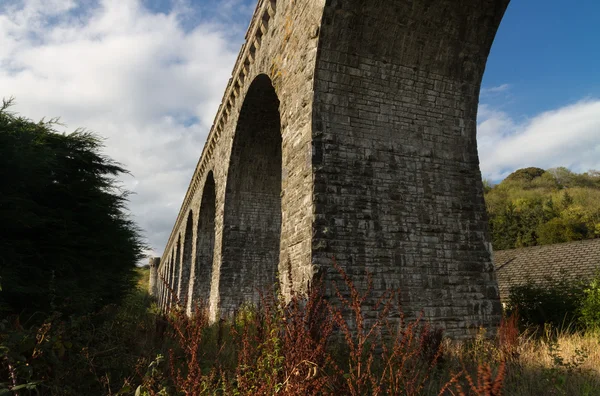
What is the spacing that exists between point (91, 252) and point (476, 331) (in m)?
6.92

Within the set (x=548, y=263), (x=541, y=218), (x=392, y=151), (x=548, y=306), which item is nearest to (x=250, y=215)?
(x=392, y=151)

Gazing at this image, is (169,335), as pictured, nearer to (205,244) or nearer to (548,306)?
(548,306)

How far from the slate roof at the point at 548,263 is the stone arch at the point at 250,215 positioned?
6776 mm

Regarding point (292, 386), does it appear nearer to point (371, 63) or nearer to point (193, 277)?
point (371, 63)

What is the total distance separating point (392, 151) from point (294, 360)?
4809mm

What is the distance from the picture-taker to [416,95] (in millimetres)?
7473

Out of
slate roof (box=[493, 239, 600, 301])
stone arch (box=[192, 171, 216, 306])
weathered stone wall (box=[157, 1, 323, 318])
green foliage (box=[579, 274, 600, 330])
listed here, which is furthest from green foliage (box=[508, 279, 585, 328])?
stone arch (box=[192, 171, 216, 306])

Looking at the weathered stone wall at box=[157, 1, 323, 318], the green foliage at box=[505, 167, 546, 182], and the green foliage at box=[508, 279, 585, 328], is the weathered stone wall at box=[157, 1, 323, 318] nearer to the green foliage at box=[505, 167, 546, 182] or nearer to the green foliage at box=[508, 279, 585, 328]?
the green foliage at box=[508, 279, 585, 328]

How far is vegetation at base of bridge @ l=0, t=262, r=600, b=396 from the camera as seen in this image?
9.82ft

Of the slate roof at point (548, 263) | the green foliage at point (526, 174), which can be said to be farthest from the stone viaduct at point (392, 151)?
the green foliage at point (526, 174)

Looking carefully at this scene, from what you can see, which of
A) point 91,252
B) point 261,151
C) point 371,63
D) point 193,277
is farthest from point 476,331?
point 193,277

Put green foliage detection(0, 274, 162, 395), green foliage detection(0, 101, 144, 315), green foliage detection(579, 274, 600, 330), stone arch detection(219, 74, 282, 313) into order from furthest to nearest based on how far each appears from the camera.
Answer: stone arch detection(219, 74, 282, 313), green foliage detection(579, 274, 600, 330), green foliage detection(0, 101, 144, 315), green foliage detection(0, 274, 162, 395)

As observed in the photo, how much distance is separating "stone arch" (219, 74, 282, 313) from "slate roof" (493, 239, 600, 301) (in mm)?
6776

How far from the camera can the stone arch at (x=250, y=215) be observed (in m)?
12.6
